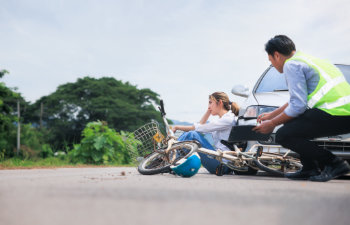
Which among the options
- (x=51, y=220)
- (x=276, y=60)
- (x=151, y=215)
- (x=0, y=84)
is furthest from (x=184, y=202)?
(x=0, y=84)

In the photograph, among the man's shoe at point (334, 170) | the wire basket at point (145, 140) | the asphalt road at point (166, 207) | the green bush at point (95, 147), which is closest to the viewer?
the asphalt road at point (166, 207)

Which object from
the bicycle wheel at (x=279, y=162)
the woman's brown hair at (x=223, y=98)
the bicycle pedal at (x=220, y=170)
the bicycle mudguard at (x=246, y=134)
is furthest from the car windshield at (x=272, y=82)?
the bicycle pedal at (x=220, y=170)

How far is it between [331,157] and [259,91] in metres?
2.06

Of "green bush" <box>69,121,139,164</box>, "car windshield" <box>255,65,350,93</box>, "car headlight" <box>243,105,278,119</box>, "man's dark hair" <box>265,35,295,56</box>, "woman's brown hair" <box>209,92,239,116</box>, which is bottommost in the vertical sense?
"green bush" <box>69,121,139,164</box>

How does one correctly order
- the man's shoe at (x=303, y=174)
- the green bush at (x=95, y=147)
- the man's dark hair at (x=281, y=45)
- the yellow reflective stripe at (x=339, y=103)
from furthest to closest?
the green bush at (x=95, y=147)
the man's shoe at (x=303, y=174)
the man's dark hair at (x=281, y=45)
the yellow reflective stripe at (x=339, y=103)

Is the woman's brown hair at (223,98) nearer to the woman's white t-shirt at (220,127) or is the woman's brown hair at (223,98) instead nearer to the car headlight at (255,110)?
the woman's white t-shirt at (220,127)

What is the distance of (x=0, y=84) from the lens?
969 inches

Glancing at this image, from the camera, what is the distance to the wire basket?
4.63 m

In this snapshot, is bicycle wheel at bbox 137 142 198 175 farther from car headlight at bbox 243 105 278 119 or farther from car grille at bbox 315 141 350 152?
car grille at bbox 315 141 350 152

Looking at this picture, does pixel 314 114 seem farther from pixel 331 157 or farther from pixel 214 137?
pixel 214 137

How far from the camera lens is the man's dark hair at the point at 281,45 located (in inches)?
148

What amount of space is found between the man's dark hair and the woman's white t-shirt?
1272 mm

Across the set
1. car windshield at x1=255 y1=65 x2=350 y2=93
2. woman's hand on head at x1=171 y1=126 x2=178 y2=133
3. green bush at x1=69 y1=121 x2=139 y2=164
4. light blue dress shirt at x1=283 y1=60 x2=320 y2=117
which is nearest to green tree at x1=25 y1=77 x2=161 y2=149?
green bush at x1=69 y1=121 x2=139 y2=164

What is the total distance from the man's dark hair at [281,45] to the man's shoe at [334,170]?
116 cm
